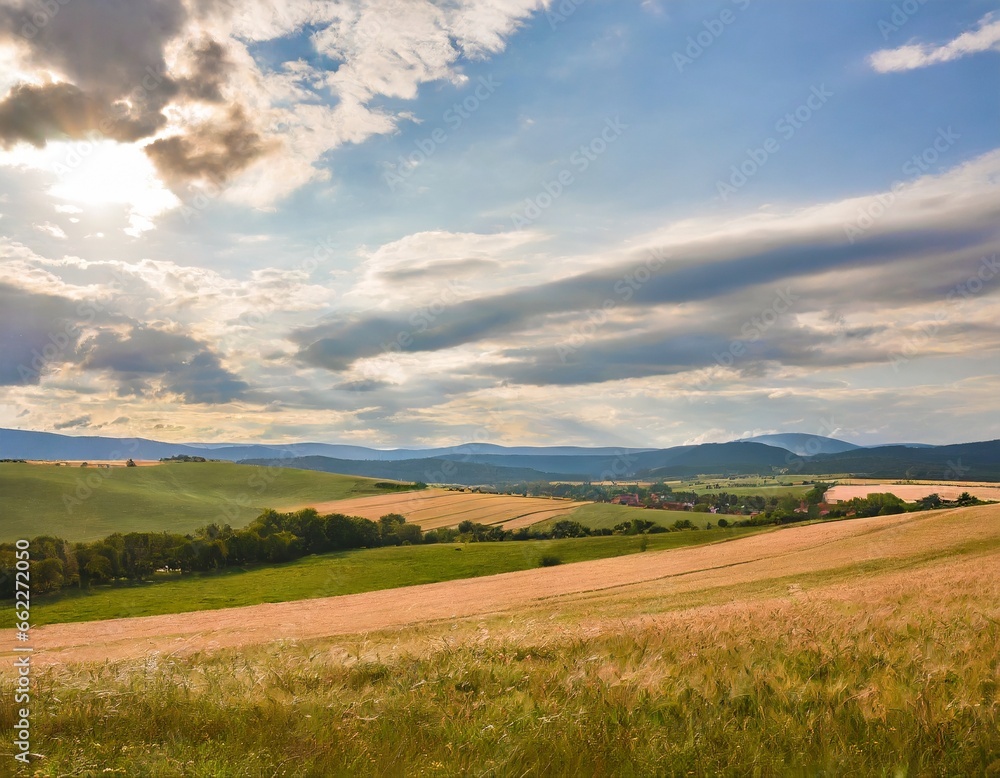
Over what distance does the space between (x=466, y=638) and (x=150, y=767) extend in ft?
19.2

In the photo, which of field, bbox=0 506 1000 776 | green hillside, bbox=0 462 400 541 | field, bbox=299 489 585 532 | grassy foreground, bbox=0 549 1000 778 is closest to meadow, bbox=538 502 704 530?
field, bbox=299 489 585 532

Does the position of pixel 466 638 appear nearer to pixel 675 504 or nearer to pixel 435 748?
pixel 435 748

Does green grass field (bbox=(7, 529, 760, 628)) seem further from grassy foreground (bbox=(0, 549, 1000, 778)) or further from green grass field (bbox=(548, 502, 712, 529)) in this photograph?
grassy foreground (bbox=(0, 549, 1000, 778))

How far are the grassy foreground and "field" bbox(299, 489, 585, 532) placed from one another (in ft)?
305

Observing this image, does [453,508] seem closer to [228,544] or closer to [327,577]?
[228,544]

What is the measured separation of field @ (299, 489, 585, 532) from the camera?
349 ft

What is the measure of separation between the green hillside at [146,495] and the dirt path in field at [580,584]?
186 feet

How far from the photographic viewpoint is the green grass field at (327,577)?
193 feet

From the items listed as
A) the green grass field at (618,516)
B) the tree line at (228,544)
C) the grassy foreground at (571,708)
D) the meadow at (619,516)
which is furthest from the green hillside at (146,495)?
the grassy foreground at (571,708)

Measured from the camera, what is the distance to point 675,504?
11719 centimetres

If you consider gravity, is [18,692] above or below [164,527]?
above

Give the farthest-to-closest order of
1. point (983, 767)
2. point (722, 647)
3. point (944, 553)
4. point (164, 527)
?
point (164, 527) → point (944, 553) → point (722, 647) → point (983, 767)

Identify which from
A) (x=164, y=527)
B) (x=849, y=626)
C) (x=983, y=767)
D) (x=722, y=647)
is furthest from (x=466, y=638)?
(x=164, y=527)

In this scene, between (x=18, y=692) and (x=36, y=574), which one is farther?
(x=36, y=574)
